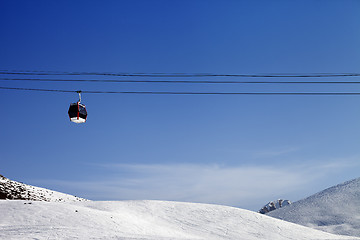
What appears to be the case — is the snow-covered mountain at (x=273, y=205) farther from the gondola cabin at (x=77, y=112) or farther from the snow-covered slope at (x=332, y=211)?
the gondola cabin at (x=77, y=112)

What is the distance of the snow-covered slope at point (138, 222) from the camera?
50.6ft

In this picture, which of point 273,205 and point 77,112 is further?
point 273,205

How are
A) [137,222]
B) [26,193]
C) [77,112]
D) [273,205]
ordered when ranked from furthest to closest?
[273,205] → [26,193] → [137,222] → [77,112]

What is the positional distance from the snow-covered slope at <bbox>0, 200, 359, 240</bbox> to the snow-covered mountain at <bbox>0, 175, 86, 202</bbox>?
33.8 feet

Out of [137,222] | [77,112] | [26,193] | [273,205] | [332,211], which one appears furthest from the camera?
[273,205]

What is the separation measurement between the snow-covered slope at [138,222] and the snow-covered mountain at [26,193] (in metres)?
10.3

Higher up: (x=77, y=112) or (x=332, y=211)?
(x=77, y=112)

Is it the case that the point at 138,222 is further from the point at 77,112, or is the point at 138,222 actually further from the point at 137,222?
the point at 77,112

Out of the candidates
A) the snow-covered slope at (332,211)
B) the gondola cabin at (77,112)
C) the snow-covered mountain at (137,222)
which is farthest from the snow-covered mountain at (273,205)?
the gondola cabin at (77,112)

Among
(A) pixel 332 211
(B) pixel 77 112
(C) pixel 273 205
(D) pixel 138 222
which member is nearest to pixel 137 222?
(D) pixel 138 222

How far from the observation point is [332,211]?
32.6m

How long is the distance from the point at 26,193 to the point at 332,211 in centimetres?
2762

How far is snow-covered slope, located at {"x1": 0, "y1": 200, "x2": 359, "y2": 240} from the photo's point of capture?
15.4m

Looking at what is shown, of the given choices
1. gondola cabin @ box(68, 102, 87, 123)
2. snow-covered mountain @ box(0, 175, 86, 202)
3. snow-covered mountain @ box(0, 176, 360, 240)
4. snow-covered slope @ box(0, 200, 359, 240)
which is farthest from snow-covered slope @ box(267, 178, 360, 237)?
gondola cabin @ box(68, 102, 87, 123)
